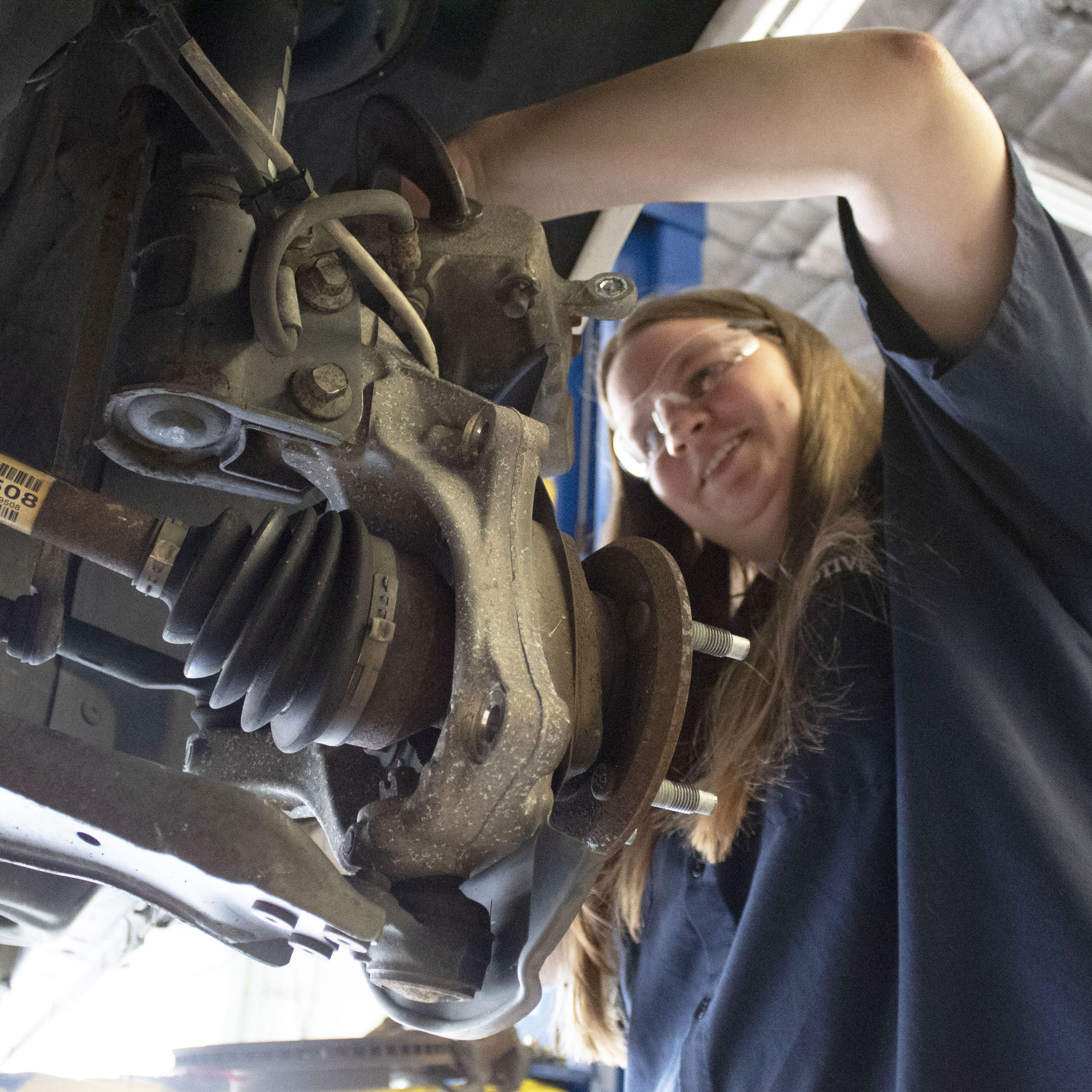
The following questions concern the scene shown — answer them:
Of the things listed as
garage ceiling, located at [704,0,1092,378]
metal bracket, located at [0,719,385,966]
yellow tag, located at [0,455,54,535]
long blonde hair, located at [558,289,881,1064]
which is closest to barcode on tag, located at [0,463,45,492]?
yellow tag, located at [0,455,54,535]

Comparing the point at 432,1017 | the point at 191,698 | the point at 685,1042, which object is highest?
the point at 432,1017

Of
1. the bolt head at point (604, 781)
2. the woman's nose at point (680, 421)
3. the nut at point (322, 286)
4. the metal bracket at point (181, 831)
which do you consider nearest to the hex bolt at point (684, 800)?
the bolt head at point (604, 781)

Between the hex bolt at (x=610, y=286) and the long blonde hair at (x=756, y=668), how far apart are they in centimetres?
41

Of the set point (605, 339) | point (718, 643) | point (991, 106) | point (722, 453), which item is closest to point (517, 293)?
point (718, 643)

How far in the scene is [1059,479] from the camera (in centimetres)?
77

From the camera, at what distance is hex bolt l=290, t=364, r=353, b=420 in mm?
435

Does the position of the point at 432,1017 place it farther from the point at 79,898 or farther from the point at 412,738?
the point at 79,898

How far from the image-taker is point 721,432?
1.15 m

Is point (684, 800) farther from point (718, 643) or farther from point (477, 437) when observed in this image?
point (477, 437)

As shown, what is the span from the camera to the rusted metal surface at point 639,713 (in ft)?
1.39

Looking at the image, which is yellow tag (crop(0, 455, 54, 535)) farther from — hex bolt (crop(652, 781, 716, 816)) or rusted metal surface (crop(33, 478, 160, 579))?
hex bolt (crop(652, 781, 716, 816))

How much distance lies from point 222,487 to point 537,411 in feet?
0.66

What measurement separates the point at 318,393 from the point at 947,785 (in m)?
0.59

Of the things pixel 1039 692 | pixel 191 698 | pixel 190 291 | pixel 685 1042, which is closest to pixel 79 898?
pixel 191 698
